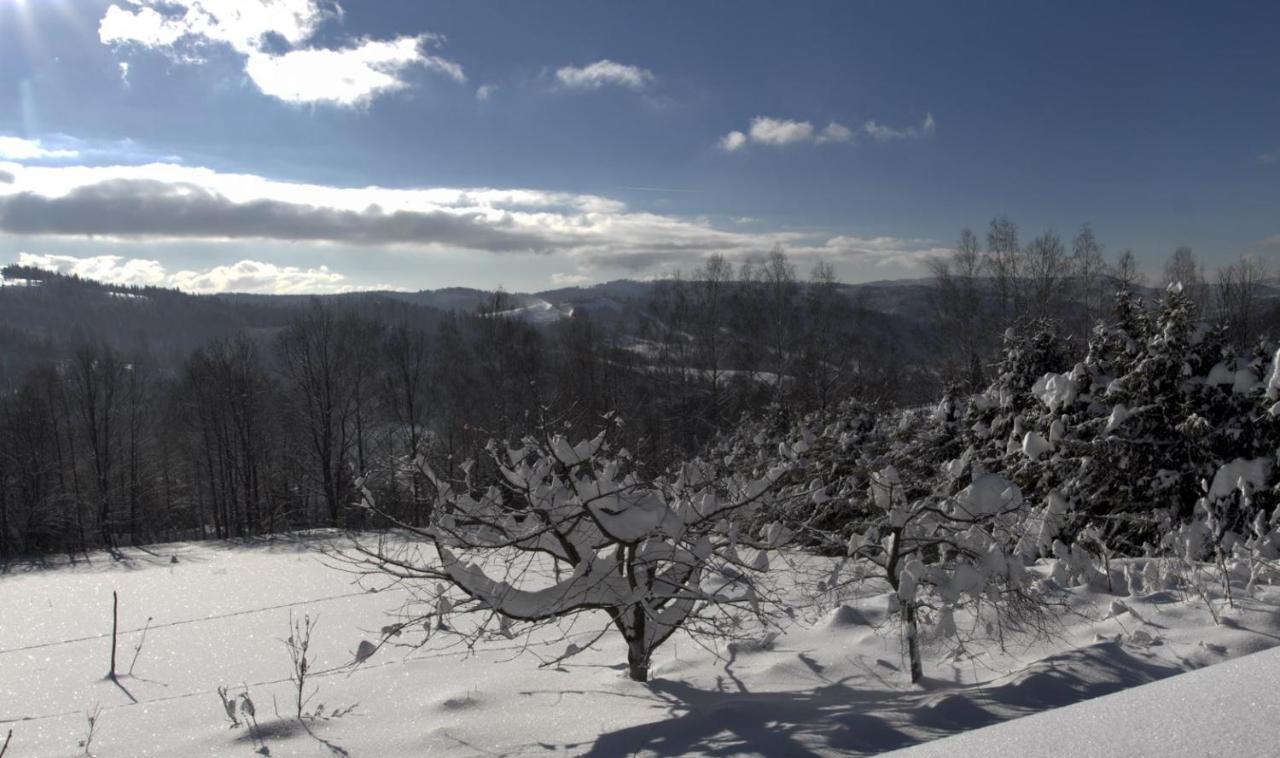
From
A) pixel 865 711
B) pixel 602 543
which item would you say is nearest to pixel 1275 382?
pixel 865 711

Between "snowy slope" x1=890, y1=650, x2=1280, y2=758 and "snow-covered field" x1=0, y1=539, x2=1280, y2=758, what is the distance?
0.01 metres

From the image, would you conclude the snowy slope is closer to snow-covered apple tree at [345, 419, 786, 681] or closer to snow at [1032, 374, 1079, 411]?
snow-covered apple tree at [345, 419, 786, 681]

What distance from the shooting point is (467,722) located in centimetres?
543

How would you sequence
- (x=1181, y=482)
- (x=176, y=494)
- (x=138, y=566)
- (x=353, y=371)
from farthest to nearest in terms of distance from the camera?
1. (x=176, y=494)
2. (x=353, y=371)
3. (x=138, y=566)
4. (x=1181, y=482)

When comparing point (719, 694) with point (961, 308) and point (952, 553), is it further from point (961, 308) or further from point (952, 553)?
point (961, 308)

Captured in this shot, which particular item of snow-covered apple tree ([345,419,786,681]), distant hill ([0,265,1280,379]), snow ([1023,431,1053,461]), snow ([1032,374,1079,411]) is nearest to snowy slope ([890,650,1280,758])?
snow-covered apple tree ([345,419,786,681])

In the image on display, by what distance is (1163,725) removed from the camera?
6.81 ft

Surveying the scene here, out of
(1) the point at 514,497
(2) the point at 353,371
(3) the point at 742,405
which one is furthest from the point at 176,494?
(1) the point at 514,497

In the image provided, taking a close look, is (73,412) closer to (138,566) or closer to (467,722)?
(138,566)

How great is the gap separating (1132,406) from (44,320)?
177289 millimetres

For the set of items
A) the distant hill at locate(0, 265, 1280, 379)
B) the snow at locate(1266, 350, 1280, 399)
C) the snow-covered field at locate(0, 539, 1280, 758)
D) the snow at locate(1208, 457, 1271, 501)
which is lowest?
the snow-covered field at locate(0, 539, 1280, 758)

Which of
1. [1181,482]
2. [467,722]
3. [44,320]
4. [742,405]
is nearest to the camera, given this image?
[467,722]

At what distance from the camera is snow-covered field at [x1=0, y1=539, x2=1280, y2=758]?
171 inches

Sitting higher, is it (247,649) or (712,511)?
(712,511)
